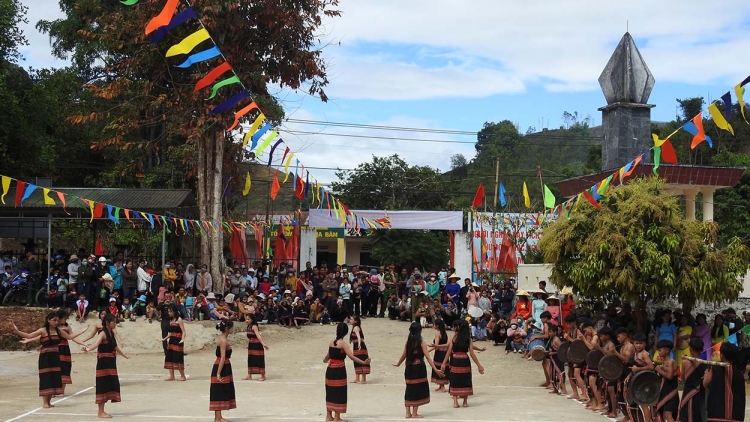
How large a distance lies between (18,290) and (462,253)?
706 inches

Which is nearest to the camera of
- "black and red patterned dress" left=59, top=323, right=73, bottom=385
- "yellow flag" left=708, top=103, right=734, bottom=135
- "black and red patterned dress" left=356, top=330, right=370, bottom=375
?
"yellow flag" left=708, top=103, right=734, bottom=135

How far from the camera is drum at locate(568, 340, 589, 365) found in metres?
15.6

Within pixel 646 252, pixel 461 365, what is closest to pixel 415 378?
pixel 461 365

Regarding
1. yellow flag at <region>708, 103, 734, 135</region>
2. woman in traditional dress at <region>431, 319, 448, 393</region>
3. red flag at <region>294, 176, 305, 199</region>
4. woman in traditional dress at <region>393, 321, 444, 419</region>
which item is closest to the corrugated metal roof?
red flag at <region>294, 176, 305, 199</region>

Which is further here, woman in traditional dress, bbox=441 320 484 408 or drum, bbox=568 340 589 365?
drum, bbox=568 340 589 365

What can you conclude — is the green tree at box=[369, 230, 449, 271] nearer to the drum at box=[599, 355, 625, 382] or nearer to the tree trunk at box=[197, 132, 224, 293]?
the tree trunk at box=[197, 132, 224, 293]

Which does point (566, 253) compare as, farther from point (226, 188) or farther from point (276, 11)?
point (226, 188)

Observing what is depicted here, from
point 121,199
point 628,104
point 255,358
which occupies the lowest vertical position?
point 255,358

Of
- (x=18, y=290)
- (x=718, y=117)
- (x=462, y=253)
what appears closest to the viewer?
(x=718, y=117)

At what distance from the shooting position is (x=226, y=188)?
3158 cm

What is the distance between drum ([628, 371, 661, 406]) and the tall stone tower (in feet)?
47.0

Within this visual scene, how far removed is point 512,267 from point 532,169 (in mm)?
29780

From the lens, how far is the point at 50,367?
49.7 ft

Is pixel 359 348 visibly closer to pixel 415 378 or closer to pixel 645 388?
pixel 415 378
